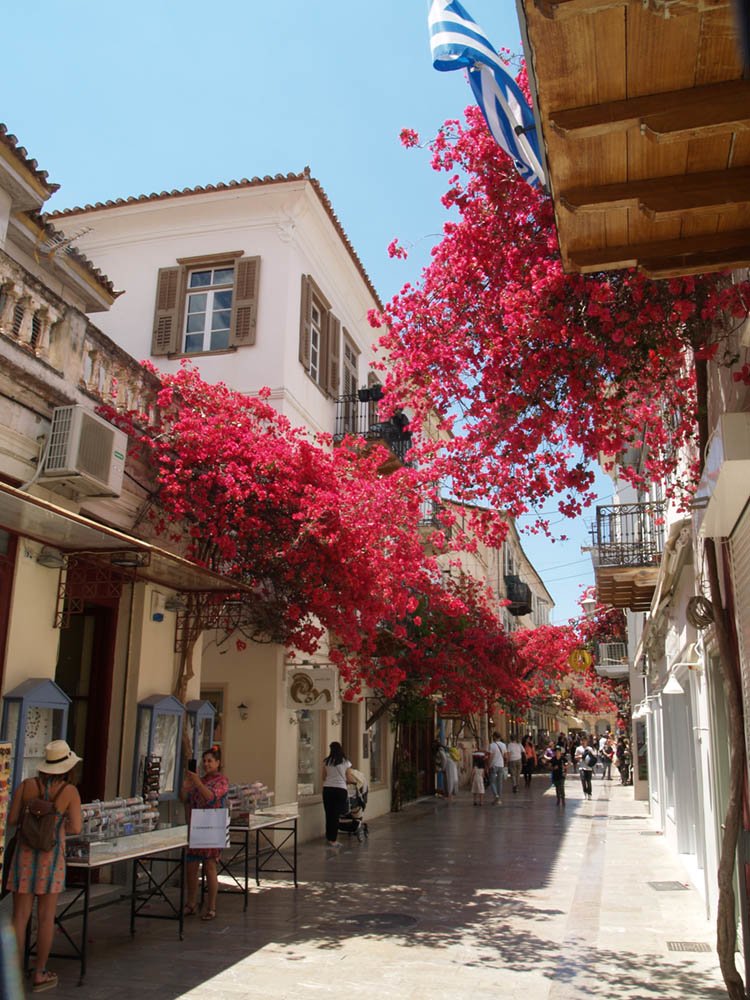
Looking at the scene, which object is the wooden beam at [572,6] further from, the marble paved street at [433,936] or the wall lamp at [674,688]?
the wall lamp at [674,688]

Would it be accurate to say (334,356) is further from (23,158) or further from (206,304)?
(23,158)

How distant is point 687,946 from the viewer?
802 centimetres

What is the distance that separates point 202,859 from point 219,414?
5.27 metres

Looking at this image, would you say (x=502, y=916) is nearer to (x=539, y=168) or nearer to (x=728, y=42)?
(x=539, y=168)

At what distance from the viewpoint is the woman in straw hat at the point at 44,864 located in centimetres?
630

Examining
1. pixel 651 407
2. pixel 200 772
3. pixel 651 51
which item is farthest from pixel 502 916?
pixel 651 51

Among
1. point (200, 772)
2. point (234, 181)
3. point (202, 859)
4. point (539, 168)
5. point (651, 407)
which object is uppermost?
point (234, 181)

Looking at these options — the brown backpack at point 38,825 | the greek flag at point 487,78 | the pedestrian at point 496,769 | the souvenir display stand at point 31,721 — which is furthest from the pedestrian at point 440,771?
the greek flag at point 487,78

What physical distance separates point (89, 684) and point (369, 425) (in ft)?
31.2

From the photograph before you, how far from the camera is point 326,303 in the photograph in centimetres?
1739

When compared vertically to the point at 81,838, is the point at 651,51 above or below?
above

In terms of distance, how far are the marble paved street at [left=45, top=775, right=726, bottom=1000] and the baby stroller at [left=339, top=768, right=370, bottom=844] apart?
1381mm

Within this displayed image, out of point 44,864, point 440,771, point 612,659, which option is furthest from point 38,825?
point 612,659

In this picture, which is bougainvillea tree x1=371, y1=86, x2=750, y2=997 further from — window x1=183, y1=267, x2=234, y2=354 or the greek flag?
window x1=183, y1=267, x2=234, y2=354
